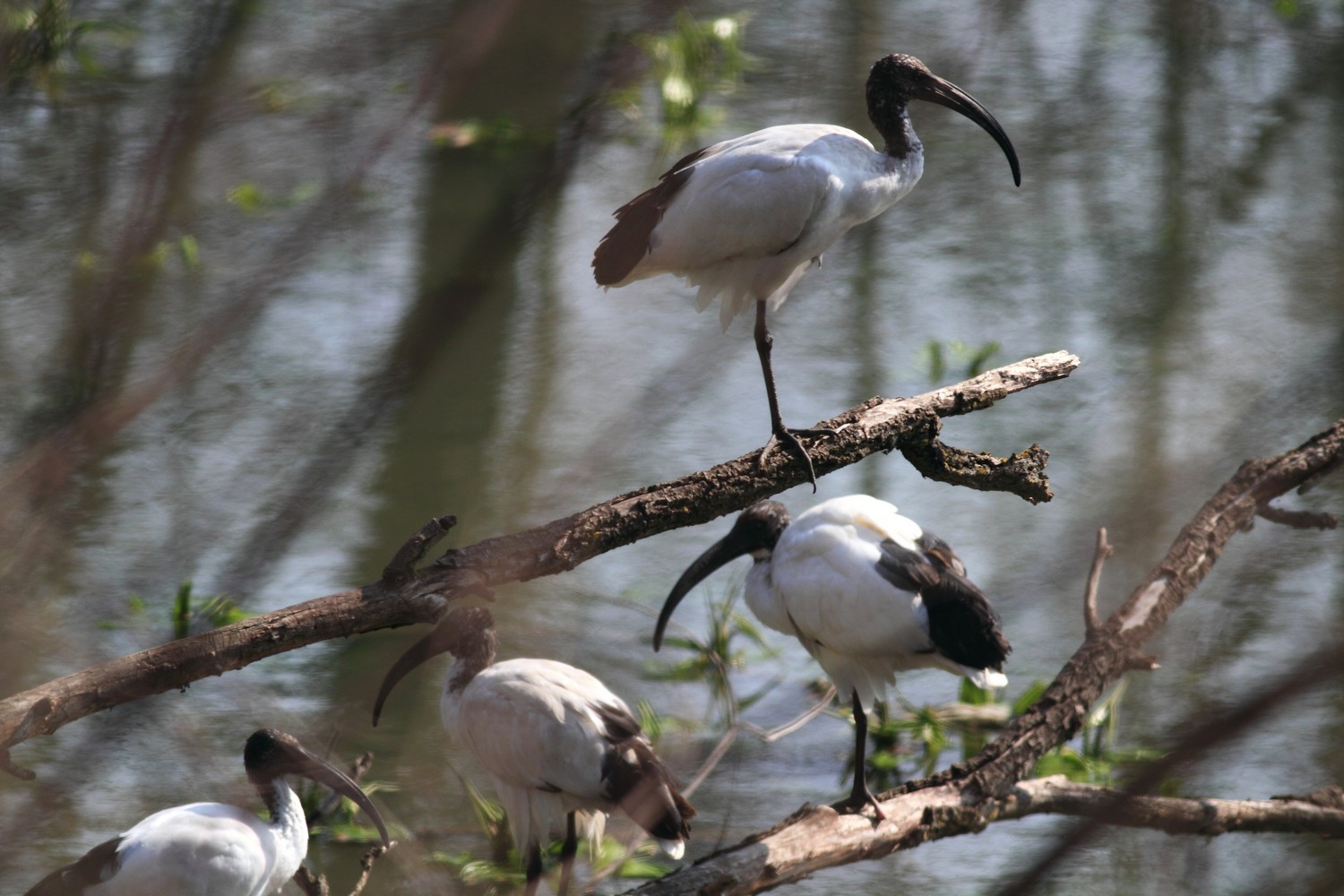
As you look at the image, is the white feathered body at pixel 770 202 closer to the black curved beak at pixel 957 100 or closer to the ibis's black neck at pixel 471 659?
the black curved beak at pixel 957 100

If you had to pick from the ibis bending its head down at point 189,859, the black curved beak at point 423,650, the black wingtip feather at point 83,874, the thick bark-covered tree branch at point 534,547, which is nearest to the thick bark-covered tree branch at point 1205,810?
the thick bark-covered tree branch at point 534,547

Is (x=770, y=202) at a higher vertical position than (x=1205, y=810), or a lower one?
higher

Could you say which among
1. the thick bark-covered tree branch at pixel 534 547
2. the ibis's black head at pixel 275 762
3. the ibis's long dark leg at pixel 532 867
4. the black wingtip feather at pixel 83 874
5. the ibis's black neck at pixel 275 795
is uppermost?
the thick bark-covered tree branch at pixel 534 547

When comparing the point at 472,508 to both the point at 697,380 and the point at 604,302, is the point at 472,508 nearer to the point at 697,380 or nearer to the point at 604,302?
the point at 604,302

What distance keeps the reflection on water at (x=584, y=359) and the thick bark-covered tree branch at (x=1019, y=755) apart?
0.18 metres

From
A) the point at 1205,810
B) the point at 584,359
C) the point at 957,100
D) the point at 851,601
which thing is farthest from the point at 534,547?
the point at 584,359

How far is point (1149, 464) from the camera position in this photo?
408cm

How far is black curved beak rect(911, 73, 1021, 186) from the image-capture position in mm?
2973

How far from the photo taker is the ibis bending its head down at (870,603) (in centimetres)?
290

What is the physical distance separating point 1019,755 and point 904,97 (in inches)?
55.8

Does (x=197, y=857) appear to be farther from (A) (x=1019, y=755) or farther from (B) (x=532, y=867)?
(A) (x=1019, y=755)

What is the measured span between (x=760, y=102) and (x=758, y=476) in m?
5.04

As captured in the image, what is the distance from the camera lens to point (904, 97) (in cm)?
302

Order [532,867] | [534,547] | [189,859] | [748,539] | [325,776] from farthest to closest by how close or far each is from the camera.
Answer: [748,539], [532,867], [325,776], [189,859], [534,547]
